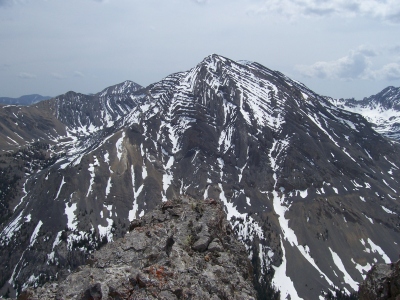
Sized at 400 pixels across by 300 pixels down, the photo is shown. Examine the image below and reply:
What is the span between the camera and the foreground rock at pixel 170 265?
835 inches

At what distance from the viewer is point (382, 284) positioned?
1033 inches

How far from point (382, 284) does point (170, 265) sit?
15882mm

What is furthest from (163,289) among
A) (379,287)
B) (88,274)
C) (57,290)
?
(379,287)

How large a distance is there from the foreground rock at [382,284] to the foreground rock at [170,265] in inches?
363

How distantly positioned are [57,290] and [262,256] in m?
185

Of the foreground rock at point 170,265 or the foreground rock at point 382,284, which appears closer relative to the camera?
the foreground rock at point 170,265

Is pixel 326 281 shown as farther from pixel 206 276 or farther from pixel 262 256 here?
pixel 206 276

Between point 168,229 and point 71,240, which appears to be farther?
point 71,240

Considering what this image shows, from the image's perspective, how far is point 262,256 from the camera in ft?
645

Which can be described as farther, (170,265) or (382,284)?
(382,284)

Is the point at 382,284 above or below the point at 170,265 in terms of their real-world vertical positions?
below

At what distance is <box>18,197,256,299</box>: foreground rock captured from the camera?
21219mm

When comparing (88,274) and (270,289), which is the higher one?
(270,289)

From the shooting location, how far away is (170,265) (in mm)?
24734
